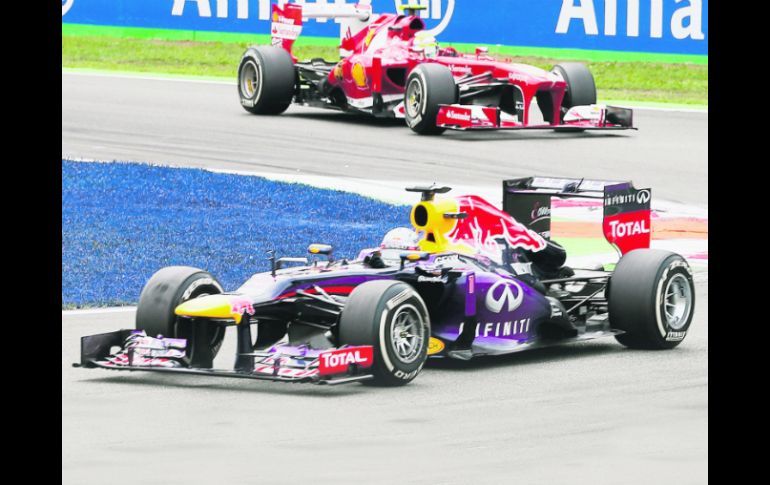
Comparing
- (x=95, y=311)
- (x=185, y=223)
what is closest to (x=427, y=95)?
(x=185, y=223)

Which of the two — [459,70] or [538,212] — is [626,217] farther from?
[459,70]

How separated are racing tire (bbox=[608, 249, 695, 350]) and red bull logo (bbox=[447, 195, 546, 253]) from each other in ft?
2.41

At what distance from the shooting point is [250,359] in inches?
434

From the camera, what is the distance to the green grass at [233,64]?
3212cm

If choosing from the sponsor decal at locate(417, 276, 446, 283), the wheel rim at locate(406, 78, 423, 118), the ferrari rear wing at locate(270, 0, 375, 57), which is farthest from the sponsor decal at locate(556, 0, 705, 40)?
the sponsor decal at locate(417, 276, 446, 283)

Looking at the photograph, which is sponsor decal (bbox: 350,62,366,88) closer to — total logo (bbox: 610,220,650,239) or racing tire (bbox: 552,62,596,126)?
racing tire (bbox: 552,62,596,126)

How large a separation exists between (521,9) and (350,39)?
6.74 metres

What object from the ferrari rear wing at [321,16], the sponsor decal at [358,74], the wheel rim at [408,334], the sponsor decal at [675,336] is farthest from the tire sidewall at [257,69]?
the wheel rim at [408,334]

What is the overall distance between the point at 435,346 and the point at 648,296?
5.41 ft

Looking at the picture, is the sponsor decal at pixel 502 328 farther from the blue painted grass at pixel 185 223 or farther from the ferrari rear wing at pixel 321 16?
the ferrari rear wing at pixel 321 16

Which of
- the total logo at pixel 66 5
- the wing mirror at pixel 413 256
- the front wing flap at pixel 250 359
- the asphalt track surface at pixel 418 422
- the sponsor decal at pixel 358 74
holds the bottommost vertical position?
the asphalt track surface at pixel 418 422

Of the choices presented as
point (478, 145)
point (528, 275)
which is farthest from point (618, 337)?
point (478, 145)

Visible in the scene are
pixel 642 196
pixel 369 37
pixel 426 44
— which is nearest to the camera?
pixel 642 196

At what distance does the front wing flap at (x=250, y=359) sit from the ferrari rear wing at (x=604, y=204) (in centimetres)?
291
